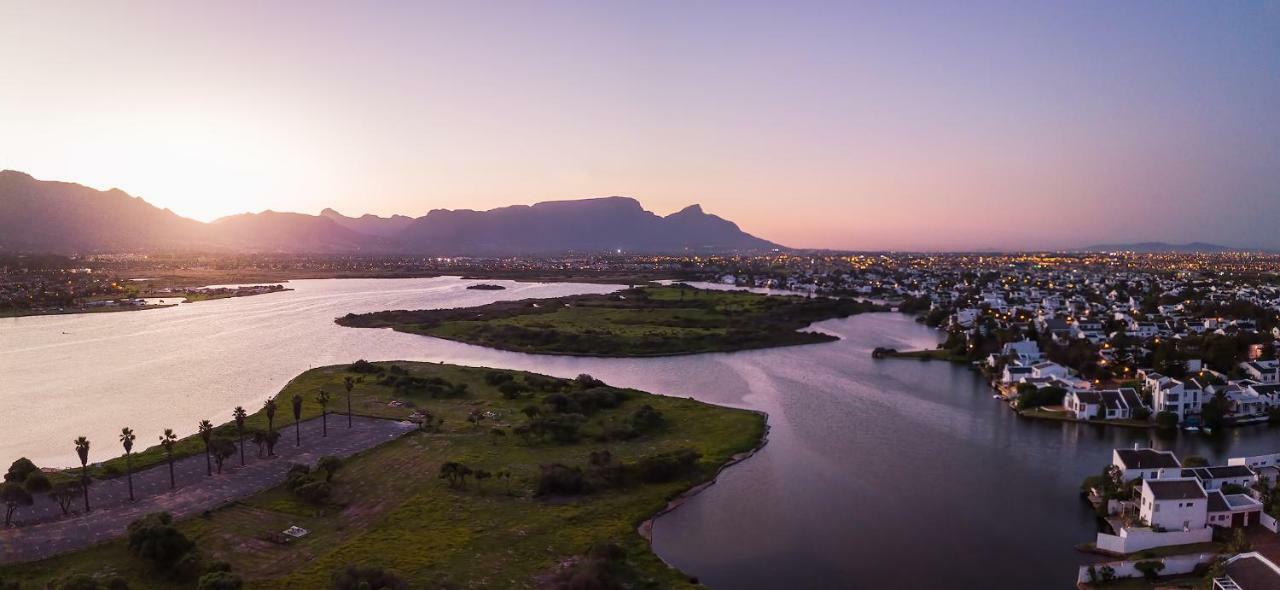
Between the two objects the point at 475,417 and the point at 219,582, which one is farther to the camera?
the point at 475,417

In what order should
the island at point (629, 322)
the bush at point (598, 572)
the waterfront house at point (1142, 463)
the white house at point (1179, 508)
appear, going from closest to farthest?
the bush at point (598, 572), the white house at point (1179, 508), the waterfront house at point (1142, 463), the island at point (629, 322)

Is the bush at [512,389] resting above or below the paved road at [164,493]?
above

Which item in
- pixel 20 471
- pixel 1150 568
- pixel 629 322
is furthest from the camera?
pixel 629 322

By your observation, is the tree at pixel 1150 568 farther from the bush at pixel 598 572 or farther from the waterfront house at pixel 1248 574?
the bush at pixel 598 572

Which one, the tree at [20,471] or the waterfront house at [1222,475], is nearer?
the waterfront house at [1222,475]

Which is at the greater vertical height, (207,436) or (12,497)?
(207,436)

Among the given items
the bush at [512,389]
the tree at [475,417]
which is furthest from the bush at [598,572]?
the bush at [512,389]

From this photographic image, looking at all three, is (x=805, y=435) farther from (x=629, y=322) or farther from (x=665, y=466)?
(x=629, y=322)

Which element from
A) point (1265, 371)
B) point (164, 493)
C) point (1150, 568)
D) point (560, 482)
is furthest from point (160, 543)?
point (1265, 371)
